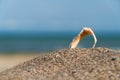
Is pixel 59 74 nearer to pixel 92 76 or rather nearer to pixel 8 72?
pixel 92 76

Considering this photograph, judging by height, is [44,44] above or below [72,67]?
above

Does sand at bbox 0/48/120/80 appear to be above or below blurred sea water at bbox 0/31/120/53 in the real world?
below

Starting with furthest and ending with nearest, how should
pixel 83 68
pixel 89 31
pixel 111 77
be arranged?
1. pixel 89 31
2. pixel 83 68
3. pixel 111 77

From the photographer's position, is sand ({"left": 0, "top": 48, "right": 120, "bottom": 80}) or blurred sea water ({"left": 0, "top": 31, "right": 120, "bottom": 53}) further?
blurred sea water ({"left": 0, "top": 31, "right": 120, "bottom": 53})

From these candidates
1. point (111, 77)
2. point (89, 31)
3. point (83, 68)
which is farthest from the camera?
point (89, 31)

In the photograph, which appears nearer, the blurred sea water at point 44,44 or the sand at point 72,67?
the sand at point 72,67

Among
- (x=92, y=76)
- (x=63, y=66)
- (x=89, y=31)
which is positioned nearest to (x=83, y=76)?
(x=92, y=76)

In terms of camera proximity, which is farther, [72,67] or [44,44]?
[44,44]

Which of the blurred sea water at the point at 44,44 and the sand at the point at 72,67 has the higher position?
the blurred sea water at the point at 44,44
